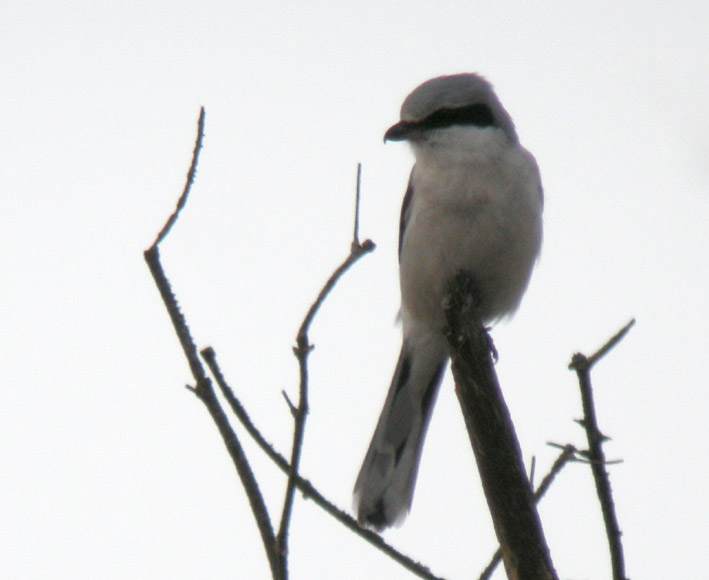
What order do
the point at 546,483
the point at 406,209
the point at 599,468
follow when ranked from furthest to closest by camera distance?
1. the point at 406,209
2. the point at 546,483
3. the point at 599,468

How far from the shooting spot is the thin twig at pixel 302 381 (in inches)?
60.6

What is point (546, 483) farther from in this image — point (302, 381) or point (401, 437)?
point (401, 437)

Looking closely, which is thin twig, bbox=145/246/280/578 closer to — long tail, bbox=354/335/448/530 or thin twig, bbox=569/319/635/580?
thin twig, bbox=569/319/635/580

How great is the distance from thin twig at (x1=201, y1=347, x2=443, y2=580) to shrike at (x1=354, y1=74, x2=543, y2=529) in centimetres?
191

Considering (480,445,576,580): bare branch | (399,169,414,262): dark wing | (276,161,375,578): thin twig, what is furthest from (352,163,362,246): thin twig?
(399,169,414,262): dark wing

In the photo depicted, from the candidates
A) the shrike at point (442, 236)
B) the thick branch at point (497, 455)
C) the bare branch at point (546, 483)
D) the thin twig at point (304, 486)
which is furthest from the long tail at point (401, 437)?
the thin twig at point (304, 486)

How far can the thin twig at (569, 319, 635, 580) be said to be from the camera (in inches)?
57.5

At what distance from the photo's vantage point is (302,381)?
Result: 1667 mm

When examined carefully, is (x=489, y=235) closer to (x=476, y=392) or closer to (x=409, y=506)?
(x=409, y=506)

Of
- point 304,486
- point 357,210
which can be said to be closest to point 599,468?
point 304,486

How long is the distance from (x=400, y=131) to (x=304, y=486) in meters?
3.26

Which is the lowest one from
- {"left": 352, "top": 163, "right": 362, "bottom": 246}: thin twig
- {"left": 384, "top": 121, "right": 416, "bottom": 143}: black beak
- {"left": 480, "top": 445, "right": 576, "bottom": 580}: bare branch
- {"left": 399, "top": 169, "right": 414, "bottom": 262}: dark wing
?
{"left": 480, "top": 445, "right": 576, "bottom": 580}: bare branch

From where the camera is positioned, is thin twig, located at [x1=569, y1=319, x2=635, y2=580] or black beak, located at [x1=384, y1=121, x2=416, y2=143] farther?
black beak, located at [x1=384, y1=121, x2=416, y2=143]

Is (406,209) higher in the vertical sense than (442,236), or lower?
higher
